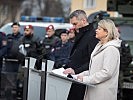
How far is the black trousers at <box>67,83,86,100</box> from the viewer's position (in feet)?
19.0

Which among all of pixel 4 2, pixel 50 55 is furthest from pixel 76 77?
pixel 4 2

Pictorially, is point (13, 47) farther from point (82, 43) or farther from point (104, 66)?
point (104, 66)

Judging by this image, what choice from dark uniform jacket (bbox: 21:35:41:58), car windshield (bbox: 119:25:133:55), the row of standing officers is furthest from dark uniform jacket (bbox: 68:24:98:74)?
car windshield (bbox: 119:25:133:55)

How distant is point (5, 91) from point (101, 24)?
5.76m

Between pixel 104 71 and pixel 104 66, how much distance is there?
0.18ft

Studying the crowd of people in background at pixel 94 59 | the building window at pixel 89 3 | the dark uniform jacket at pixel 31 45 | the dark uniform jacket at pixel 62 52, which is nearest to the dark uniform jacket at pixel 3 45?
the dark uniform jacket at pixel 31 45

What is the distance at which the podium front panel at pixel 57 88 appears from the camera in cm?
577

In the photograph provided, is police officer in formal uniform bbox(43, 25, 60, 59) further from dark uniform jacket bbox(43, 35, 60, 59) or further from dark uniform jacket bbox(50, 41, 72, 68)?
dark uniform jacket bbox(50, 41, 72, 68)

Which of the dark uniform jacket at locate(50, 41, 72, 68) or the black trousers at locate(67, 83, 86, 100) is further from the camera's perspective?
the dark uniform jacket at locate(50, 41, 72, 68)

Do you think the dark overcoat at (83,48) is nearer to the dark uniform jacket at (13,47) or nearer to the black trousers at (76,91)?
the black trousers at (76,91)

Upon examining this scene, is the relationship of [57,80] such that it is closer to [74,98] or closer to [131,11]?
[74,98]

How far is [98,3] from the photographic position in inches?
922

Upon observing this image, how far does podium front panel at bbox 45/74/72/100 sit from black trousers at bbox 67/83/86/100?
5 cm

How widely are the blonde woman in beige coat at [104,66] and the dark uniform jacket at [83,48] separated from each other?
0.42 m
